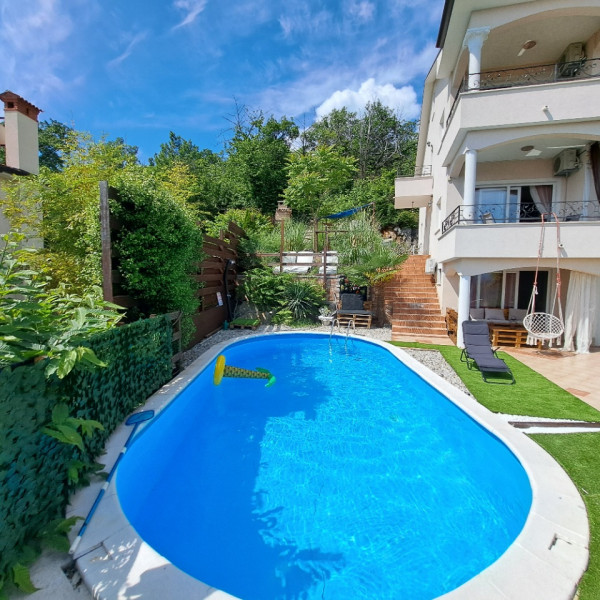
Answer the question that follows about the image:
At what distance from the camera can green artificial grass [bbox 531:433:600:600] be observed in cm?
254

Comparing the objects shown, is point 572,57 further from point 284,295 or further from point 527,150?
point 284,295

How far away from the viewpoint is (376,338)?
37.8 feet

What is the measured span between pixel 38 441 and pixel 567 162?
1516 centimetres

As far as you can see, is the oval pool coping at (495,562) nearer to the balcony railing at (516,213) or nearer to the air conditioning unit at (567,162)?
the balcony railing at (516,213)

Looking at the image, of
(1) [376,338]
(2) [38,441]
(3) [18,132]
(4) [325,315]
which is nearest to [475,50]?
(1) [376,338]

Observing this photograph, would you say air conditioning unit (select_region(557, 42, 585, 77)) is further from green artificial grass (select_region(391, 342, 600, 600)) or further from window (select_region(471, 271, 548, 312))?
green artificial grass (select_region(391, 342, 600, 600))

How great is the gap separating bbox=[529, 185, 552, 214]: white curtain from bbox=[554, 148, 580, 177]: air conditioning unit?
2.16ft

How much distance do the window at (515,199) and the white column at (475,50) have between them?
3.82 m

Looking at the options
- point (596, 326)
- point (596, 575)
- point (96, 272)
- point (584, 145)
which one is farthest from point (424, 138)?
point (596, 575)

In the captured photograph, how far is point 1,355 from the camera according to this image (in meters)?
2.39

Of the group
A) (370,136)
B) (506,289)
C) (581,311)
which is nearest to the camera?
(581,311)

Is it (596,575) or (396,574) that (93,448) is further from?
(596,575)

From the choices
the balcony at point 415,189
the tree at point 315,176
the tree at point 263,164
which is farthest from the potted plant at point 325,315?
the tree at point 263,164

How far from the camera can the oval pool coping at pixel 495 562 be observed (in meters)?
2.40
